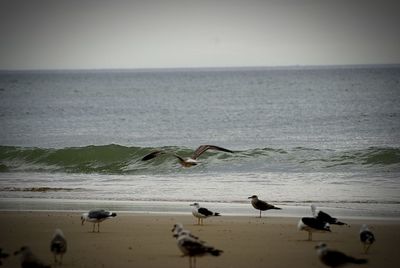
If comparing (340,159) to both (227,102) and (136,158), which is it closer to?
(136,158)

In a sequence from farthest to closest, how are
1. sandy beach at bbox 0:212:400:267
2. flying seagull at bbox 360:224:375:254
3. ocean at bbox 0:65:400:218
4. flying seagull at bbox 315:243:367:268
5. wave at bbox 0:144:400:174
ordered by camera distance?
1. wave at bbox 0:144:400:174
2. ocean at bbox 0:65:400:218
3. flying seagull at bbox 360:224:375:254
4. sandy beach at bbox 0:212:400:267
5. flying seagull at bbox 315:243:367:268

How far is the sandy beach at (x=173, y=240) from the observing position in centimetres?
1019

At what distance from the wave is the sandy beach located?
9.65 m

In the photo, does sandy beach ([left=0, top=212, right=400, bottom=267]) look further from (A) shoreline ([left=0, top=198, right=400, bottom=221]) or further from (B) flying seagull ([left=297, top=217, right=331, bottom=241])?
(A) shoreline ([left=0, top=198, right=400, bottom=221])

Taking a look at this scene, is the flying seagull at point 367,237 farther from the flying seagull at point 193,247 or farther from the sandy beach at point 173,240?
the flying seagull at point 193,247

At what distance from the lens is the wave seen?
23859 millimetres

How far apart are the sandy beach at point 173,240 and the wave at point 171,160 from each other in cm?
965

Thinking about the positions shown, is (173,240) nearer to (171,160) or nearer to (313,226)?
(313,226)

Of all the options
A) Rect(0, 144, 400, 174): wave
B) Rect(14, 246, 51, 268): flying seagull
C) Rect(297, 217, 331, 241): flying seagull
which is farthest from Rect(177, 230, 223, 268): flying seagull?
Rect(0, 144, 400, 174): wave

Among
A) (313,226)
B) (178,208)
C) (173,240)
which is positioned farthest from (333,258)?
(178,208)

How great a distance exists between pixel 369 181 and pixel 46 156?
42.7 ft

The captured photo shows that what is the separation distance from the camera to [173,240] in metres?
11.6

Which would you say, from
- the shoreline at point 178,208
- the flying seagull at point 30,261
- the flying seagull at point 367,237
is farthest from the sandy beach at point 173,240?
the flying seagull at point 30,261

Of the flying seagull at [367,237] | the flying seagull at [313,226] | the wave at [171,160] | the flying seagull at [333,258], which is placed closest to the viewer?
the flying seagull at [333,258]
